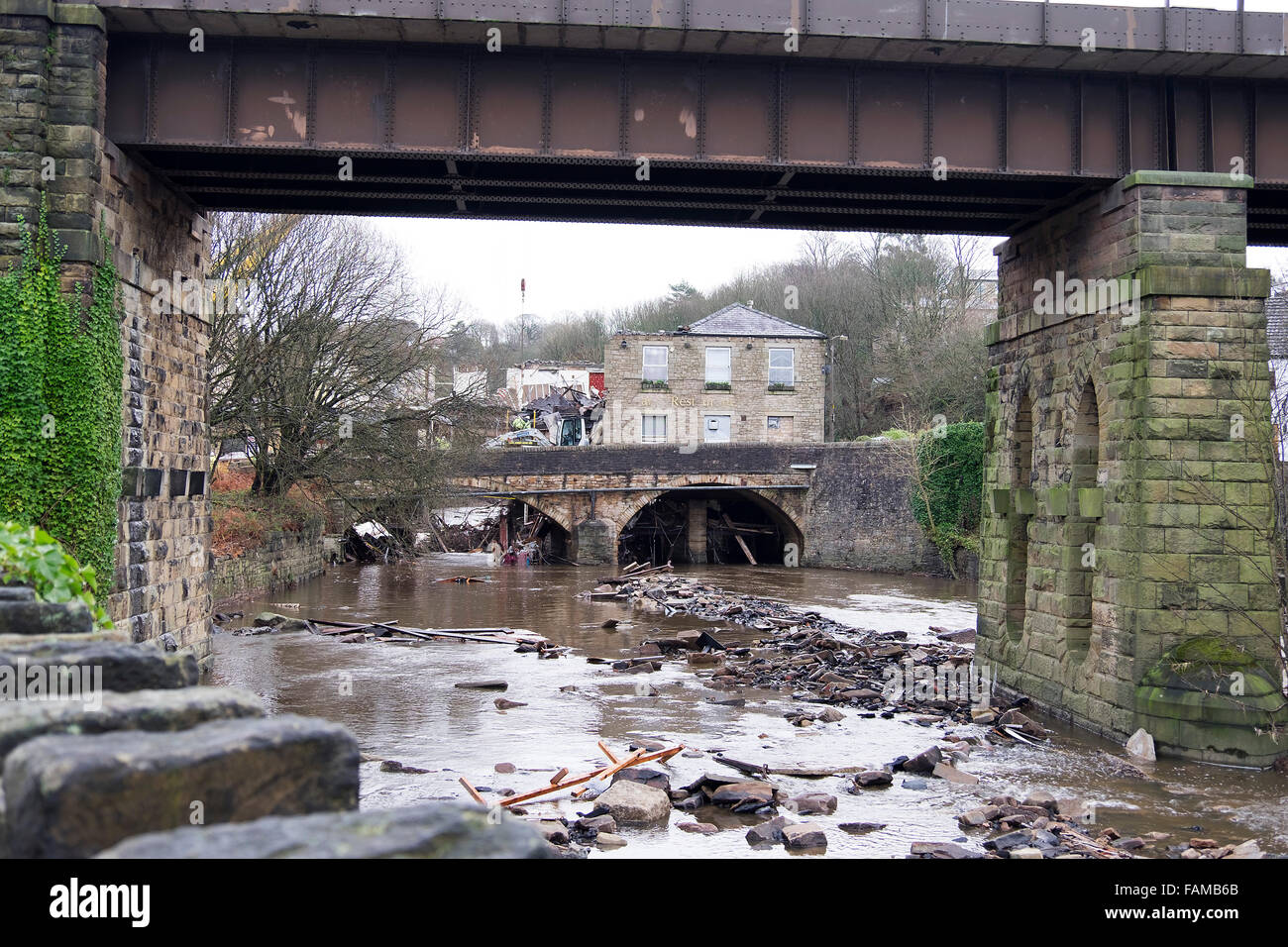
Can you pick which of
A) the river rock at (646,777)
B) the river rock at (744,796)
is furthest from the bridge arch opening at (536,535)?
the river rock at (744,796)

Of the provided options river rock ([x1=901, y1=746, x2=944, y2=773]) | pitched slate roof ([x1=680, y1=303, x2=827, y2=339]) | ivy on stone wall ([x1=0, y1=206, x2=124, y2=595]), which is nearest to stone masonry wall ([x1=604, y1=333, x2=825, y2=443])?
pitched slate roof ([x1=680, y1=303, x2=827, y2=339])

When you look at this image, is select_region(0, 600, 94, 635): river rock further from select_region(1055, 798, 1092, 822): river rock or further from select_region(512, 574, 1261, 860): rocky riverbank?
select_region(1055, 798, 1092, 822): river rock

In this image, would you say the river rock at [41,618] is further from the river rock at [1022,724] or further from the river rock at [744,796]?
the river rock at [1022,724]

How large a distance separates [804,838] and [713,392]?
34336 mm

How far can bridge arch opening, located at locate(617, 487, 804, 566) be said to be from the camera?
37844 millimetres

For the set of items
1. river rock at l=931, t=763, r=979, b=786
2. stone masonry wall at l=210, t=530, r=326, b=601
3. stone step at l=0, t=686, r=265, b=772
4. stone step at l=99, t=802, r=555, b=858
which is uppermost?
stone step at l=0, t=686, r=265, b=772

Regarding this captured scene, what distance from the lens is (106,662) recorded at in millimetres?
3502

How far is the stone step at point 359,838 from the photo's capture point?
2205 millimetres

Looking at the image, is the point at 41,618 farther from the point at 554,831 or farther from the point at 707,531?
the point at 707,531

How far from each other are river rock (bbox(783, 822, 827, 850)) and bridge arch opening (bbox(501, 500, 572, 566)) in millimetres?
27260

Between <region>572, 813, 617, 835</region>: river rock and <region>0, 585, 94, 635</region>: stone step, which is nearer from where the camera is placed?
<region>0, 585, 94, 635</region>: stone step

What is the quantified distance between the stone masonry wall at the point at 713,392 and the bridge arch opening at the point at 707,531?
333cm

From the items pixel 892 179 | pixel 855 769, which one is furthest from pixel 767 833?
pixel 892 179

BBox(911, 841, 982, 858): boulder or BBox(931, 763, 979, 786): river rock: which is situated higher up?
BBox(911, 841, 982, 858): boulder
